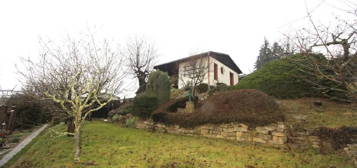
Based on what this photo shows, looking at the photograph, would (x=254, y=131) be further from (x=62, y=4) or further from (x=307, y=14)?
(x=62, y=4)

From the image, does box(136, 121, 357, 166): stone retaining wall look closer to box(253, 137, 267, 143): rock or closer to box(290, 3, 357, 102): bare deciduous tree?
box(253, 137, 267, 143): rock

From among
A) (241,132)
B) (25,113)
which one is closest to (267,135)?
(241,132)

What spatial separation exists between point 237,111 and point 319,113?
3465mm

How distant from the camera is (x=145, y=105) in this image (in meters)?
10.8

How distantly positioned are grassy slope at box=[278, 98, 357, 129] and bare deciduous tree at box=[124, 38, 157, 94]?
15.3 meters

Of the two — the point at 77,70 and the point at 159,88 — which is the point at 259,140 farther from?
the point at 159,88

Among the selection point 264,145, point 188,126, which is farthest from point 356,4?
point 188,126

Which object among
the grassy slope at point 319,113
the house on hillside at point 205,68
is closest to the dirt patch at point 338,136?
the grassy slope at point 319,113

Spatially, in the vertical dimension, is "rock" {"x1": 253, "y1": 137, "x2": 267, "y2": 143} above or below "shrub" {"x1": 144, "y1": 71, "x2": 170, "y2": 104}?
below

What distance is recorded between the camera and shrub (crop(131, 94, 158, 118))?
10.7 m

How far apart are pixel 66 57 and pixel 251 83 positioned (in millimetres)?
9439

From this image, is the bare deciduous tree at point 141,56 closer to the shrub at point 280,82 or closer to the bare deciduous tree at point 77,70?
the shrub at point 280,82

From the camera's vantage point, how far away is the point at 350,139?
504cm

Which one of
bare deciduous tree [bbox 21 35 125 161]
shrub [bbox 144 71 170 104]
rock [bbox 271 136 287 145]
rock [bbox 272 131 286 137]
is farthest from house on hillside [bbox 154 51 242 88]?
bare deciduous tree [bbox 21 35 125 161]
